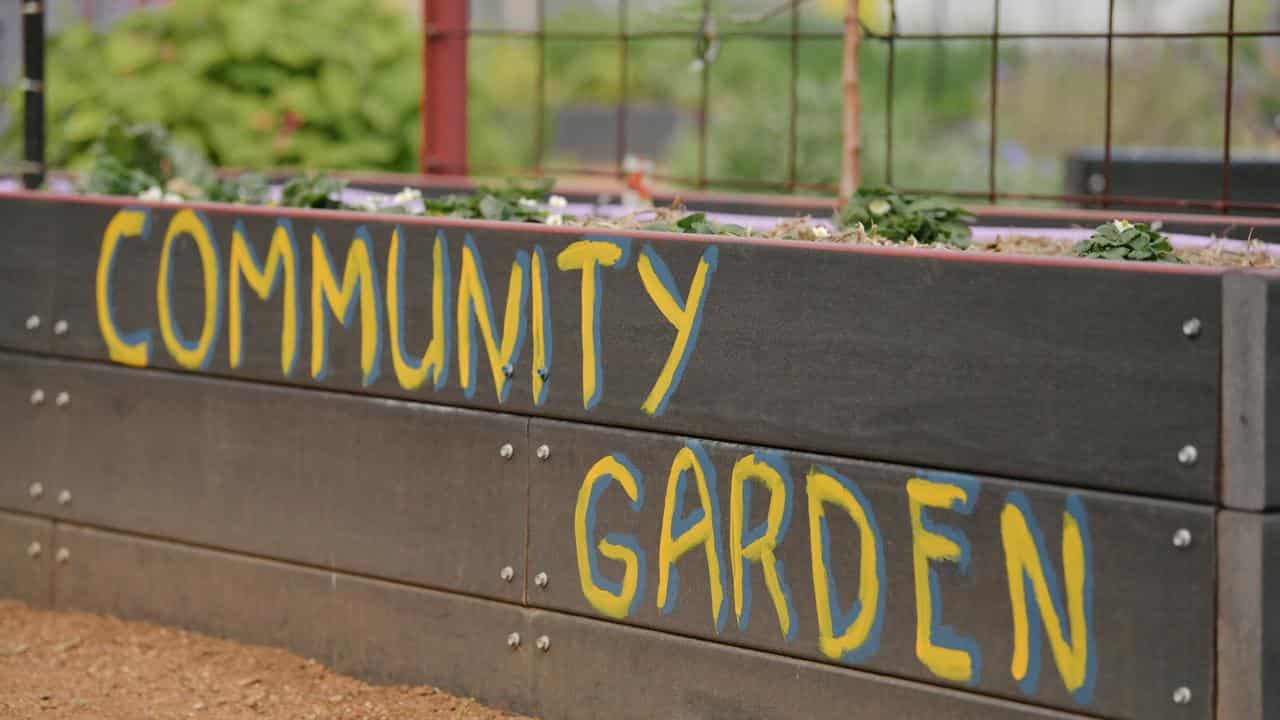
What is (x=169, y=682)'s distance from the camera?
4.79 m

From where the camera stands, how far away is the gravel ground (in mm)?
4520

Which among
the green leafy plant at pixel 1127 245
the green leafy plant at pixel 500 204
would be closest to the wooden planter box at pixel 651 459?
the green leafy plant at pixel 500 204

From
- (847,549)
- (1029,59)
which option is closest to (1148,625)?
(847,549)

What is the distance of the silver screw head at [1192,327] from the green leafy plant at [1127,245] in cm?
68

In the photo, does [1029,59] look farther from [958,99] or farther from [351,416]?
[351,416]

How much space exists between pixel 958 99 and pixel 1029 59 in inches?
35.9

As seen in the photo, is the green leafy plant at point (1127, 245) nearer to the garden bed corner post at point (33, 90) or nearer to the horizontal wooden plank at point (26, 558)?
the horizontal wooden plank at point (26, 558)

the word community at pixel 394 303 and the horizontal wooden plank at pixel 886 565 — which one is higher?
the word community at pixel 394 303

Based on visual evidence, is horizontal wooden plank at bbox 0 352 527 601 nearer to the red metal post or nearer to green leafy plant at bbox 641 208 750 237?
green leafy plant at bbox 641 208 750 237

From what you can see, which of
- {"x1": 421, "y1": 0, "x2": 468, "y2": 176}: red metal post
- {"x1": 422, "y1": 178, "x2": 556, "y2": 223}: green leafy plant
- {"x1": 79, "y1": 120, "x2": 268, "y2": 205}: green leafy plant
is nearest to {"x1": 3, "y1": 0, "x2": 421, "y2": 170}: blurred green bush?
{"x1": 421, "y1": 0, "x2": 468, "y2": 176}: red metal post

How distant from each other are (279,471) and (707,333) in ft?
4.80

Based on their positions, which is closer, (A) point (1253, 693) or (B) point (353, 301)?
(A) point (1253, 693)

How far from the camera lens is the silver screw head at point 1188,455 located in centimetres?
333

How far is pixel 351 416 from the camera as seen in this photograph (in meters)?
4.77
